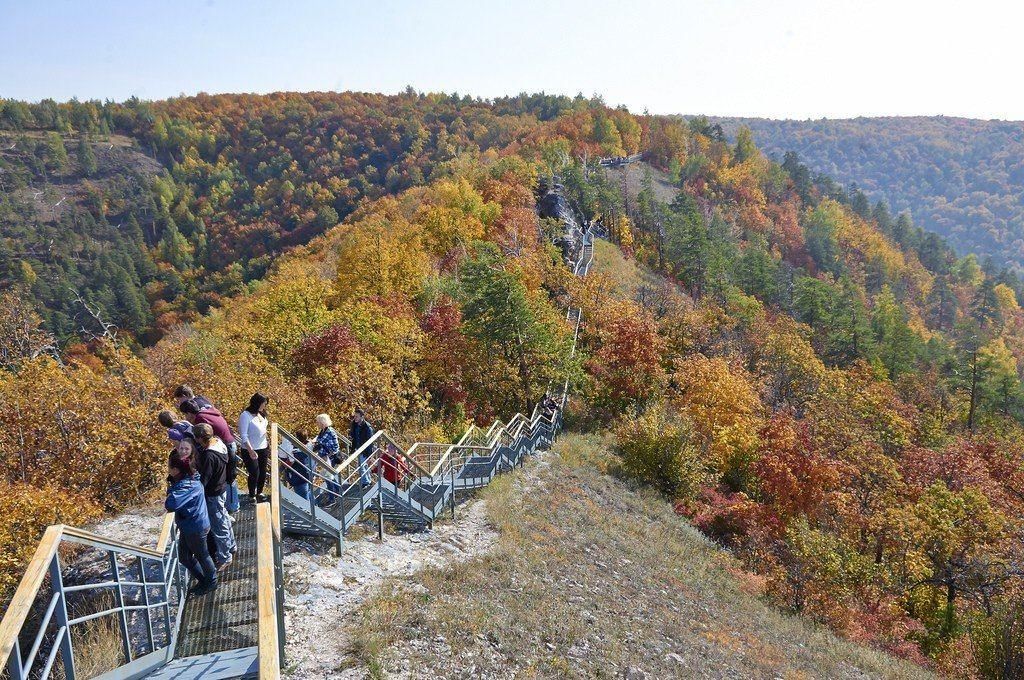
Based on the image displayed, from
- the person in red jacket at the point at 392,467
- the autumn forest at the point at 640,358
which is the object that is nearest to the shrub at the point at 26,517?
A: the autumn forest at the point at 640,358

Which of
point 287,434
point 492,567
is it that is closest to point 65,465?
point 287,434

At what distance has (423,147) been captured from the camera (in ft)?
484

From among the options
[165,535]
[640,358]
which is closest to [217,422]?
[165,535]

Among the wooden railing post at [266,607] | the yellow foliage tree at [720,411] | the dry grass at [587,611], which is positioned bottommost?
the yellow foliage tree at [720,411]

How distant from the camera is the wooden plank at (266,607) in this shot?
365 cm

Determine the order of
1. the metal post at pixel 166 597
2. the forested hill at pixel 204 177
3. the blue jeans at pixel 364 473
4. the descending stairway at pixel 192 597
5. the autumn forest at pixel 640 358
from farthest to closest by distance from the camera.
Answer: the forested hill at pixel 204 177
the autumn forest at pixel 640 358
the blue jeans at pixel 364 473
the metal post at pixel 166 597
the descending stairway at pixel 192 597

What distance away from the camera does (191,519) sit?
699cm

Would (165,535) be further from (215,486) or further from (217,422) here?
(217,422)

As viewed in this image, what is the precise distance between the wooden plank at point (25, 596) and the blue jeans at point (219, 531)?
2.91m

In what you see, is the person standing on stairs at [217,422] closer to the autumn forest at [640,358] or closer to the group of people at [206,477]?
the group of people at [206,477]

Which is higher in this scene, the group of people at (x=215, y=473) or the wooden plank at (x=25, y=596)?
the wooden plank at (x=25, y=596)

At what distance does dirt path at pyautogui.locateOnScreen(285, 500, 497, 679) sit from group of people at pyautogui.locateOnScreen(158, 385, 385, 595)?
104 centimetres

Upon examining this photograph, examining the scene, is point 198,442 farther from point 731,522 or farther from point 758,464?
point 758,464

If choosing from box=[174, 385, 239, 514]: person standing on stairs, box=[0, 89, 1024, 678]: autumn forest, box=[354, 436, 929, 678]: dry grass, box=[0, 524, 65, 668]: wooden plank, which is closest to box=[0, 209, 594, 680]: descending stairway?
box=[0, 524, 65, 668]: wooden plank
